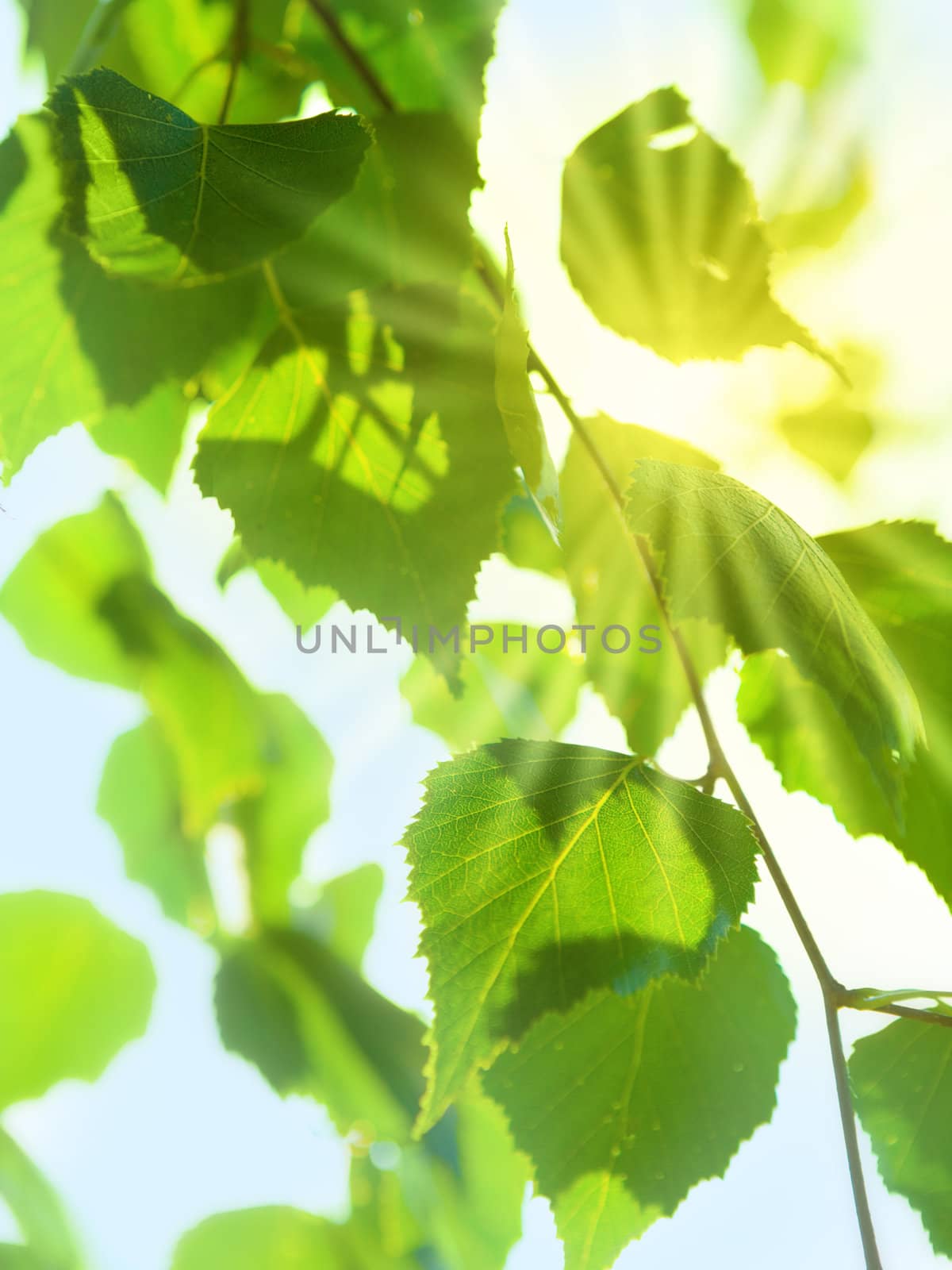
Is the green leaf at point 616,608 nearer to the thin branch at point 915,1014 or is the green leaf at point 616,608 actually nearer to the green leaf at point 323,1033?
the thin branch at point 915,1014

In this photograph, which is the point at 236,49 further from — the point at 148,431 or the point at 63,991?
the point at 63,991

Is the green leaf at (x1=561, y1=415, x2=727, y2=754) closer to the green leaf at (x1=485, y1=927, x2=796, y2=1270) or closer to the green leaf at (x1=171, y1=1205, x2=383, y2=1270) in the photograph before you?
the green leaf at (x1=485, y1=927, x2=796, y2=1270)

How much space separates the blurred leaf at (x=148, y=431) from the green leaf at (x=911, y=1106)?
0.20m

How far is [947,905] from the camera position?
17 cm

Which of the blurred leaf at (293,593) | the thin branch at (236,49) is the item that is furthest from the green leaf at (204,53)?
the blurred leaf at (293,593)

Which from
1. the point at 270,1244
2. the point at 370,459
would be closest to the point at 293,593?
the point at 370,459

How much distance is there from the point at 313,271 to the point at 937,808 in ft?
0.52

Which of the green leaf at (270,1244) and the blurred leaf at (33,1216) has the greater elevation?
the blurred leaf at (33,1216)

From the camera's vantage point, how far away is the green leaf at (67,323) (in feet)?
0.54

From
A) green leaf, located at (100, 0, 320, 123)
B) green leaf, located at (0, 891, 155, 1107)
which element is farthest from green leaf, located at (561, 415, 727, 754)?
green leaf, located at (0, 891, 155, 1107)

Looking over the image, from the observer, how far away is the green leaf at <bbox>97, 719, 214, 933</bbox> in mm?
317

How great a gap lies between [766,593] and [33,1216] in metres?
0.37

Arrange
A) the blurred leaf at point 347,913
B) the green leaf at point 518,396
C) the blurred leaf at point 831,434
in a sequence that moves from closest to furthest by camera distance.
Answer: the green leaf at point 518,396 → the blurred leaf at point 831,434 → the blurred leaf at point 347,913

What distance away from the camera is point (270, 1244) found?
0.33m
